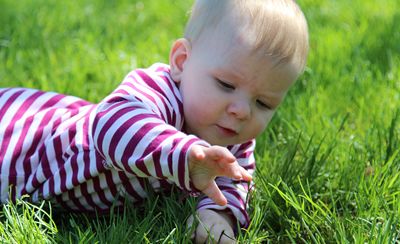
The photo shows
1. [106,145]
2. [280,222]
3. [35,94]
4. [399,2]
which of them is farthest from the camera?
[399,2]

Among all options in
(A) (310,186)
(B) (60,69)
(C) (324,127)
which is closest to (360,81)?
(C) (324,127)

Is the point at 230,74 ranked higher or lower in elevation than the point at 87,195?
higher

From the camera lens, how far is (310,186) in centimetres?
203

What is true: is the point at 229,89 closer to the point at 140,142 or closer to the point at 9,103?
the point at 140,142

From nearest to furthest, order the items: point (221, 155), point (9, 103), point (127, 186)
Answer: point (221, 155)
point (127, 186)
point (9, 103)

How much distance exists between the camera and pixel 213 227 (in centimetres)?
181

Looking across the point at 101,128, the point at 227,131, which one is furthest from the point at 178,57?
the point at 101,128

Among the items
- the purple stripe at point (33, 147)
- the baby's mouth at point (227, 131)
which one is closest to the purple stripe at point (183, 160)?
the baby's mouth at point (227, 131)

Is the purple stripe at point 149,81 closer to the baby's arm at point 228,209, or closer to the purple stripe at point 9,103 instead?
the baby's arm at point 228,209

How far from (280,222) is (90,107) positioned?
2.22 feet

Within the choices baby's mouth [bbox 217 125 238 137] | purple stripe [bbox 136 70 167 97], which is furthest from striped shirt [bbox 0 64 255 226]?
baby's mouth [bbox 217 125 238 137]

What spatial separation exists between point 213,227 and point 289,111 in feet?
2.68

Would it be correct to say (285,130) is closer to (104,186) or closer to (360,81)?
(360,81)

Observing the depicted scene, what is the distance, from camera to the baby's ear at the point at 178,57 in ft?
6.45
